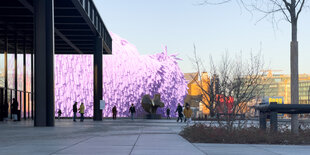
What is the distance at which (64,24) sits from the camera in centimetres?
3553

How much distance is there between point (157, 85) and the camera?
82.6 meters

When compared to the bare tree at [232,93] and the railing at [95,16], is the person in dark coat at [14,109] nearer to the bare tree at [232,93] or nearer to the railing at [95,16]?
the railing at [95,16]

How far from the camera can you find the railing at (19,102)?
37.1m

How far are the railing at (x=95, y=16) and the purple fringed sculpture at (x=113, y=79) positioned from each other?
31590 mm

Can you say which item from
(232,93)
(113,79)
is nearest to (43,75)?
(232,93)

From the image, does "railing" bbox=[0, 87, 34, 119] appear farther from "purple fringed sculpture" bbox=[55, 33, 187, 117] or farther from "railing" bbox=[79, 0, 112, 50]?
"purple fringed sculpture" bbox=[55, 33, 187, 117]

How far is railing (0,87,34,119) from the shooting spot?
37.1 m

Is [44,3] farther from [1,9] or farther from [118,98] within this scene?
[118,98]

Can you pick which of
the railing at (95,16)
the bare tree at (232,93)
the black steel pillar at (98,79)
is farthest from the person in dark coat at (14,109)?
the bare tree at (232,93)

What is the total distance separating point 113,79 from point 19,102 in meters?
36.9

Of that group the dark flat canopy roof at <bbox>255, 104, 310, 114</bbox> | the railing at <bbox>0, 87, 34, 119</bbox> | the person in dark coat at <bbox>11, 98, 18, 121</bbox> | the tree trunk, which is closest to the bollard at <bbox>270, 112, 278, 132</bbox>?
the dark flat canopy roof at <bbox>255, 104, 310, 114</bbox>

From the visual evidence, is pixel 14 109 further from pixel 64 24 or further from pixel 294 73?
pixel 294 73

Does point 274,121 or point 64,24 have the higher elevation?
point 64,24

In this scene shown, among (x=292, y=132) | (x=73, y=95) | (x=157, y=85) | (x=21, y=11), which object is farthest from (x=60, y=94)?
(x=292, y=132)
